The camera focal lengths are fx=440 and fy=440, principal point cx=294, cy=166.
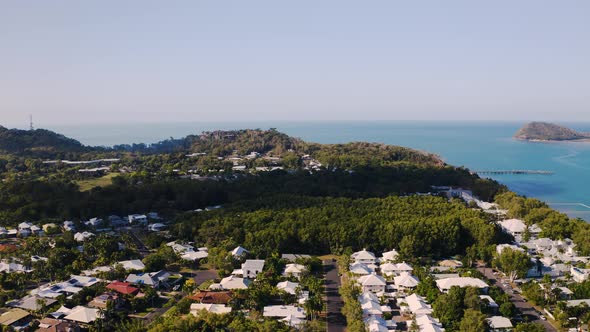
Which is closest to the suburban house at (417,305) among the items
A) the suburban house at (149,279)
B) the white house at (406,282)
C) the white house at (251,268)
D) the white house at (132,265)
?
the white house at (406,282)

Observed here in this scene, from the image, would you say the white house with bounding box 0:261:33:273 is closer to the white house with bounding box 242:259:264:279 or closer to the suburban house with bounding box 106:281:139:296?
the suburban house with bounding box 106:281:139:296

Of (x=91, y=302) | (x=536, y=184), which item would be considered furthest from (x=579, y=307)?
(x=536, y=184)

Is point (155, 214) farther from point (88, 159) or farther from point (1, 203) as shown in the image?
point (88, 159)

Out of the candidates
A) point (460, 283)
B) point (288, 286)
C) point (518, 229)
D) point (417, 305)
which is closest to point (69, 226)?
point (288, 286)

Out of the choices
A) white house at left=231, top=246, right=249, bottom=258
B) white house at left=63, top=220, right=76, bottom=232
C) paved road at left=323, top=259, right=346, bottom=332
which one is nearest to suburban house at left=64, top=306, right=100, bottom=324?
white house at left=231, top=246, right=249, bottom=258

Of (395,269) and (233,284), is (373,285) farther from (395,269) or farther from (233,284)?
(233,284)
